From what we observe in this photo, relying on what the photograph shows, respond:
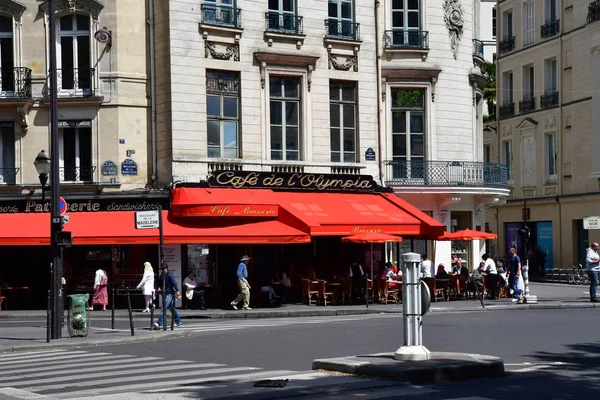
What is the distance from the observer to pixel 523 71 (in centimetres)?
5594

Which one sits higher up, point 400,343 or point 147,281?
point 147,281

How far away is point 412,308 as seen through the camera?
1390cm

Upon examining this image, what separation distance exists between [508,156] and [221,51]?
2819 cm

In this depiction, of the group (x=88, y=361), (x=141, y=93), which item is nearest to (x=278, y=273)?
(x=141, y=93)

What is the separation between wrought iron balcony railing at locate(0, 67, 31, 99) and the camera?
3244 cm

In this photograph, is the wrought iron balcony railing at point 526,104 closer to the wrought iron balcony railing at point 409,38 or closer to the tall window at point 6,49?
the wrought iron balcony railing at point 409,38

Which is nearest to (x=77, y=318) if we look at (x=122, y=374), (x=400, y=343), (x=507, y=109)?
(x=400, y=343)

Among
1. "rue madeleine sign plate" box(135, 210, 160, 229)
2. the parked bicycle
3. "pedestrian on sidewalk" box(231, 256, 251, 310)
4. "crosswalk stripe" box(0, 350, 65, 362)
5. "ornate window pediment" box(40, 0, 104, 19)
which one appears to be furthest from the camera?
the parked bicycle

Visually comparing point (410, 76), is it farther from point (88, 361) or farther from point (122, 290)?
point (88, 361)

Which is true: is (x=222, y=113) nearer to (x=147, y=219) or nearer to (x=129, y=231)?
(x=129, y=231)

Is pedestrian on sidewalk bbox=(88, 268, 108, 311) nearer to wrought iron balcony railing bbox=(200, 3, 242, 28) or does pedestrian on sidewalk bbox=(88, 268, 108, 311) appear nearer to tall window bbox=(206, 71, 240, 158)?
tall window bbox=(206, 71, 240, 158)

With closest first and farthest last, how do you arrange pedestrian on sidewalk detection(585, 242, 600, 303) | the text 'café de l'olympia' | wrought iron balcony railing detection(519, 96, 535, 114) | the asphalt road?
1. the asphalt road
2. the text 'café de l'olympia'
3. pedestrian on sidewalk detection(585, 242, 600, 303)
4. wrought iron balcony railing detection(519, 96, 535, 114)

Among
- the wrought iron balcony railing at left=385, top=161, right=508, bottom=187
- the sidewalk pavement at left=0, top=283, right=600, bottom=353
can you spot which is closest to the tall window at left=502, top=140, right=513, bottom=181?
the wrought iron balcony railing at left=385, top=161, right=508, bottom=187

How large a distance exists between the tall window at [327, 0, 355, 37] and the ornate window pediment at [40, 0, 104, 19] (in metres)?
7.76
